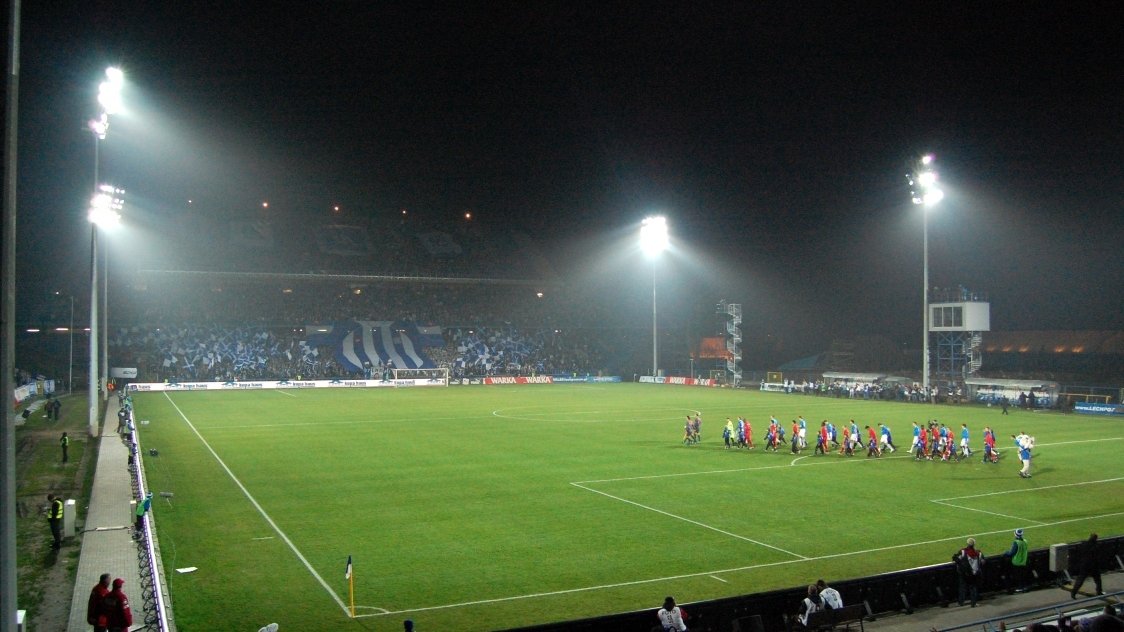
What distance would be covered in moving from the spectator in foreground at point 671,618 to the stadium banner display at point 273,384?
200 feet

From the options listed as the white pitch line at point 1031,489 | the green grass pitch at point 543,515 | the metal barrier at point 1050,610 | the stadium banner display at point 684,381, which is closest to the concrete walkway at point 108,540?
the green grass pitch at point 543,515

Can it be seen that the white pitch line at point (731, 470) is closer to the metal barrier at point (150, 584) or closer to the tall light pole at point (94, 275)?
the metal barrier at point (150, 584)

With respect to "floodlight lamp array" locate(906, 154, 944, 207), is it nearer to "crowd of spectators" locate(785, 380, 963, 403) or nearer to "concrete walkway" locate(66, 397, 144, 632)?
"crowd of spectators" locate(785, 380, 963, 403)

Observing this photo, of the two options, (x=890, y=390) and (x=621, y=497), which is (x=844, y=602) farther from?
(x=890, y=390)

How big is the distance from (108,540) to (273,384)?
53.2 m

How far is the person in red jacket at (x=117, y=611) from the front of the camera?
1143 centimetres

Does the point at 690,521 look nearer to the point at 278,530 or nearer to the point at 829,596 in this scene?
the point at 829,596

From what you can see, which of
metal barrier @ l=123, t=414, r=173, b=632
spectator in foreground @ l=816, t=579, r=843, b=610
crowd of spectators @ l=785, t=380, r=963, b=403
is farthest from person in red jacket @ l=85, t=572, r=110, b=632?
crowd of spectators @ l=785, t=380, r=963, b=403

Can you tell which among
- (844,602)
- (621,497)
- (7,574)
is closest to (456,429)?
(621,497)

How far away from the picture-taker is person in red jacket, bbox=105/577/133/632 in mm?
11430

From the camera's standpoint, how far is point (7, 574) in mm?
6137

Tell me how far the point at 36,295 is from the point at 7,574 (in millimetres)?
75648

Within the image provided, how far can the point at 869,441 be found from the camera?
97.3ft

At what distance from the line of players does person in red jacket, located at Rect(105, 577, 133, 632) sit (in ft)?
77.4
